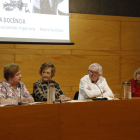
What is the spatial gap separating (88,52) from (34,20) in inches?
48.0

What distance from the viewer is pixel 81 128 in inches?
76.3

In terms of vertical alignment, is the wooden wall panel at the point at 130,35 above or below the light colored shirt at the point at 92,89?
above

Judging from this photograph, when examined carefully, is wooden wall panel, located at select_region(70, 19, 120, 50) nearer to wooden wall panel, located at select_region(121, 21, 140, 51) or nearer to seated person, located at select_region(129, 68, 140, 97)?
wooden wall panel, located at select_region(121, 21, 140, 51)

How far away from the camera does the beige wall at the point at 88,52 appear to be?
3945 mm

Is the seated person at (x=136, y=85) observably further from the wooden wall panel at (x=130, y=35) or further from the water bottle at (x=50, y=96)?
the water bottle at (x=50, y=96)

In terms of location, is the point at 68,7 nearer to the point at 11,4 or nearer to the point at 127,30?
the point at 11,4

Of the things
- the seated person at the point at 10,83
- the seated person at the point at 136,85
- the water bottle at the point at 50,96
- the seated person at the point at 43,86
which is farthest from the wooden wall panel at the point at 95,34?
the water bottle at the point at 50,96

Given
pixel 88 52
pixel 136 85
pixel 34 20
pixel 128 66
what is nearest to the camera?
pixel 136 85

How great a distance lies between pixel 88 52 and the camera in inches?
167

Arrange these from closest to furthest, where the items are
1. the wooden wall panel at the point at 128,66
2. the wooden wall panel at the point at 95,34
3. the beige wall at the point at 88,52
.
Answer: the beige wall at the point at 88,52 < the wooden wall panel at the point at 95,34 < the wooden wall panel at the point at 128,66

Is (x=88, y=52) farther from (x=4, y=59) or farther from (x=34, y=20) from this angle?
(x=4, y=59)

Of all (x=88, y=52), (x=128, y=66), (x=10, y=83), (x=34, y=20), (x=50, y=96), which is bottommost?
(x=50, y=96)

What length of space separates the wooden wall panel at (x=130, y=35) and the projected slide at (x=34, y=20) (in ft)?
3.96

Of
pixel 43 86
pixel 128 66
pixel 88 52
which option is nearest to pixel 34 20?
pixel 88 52
